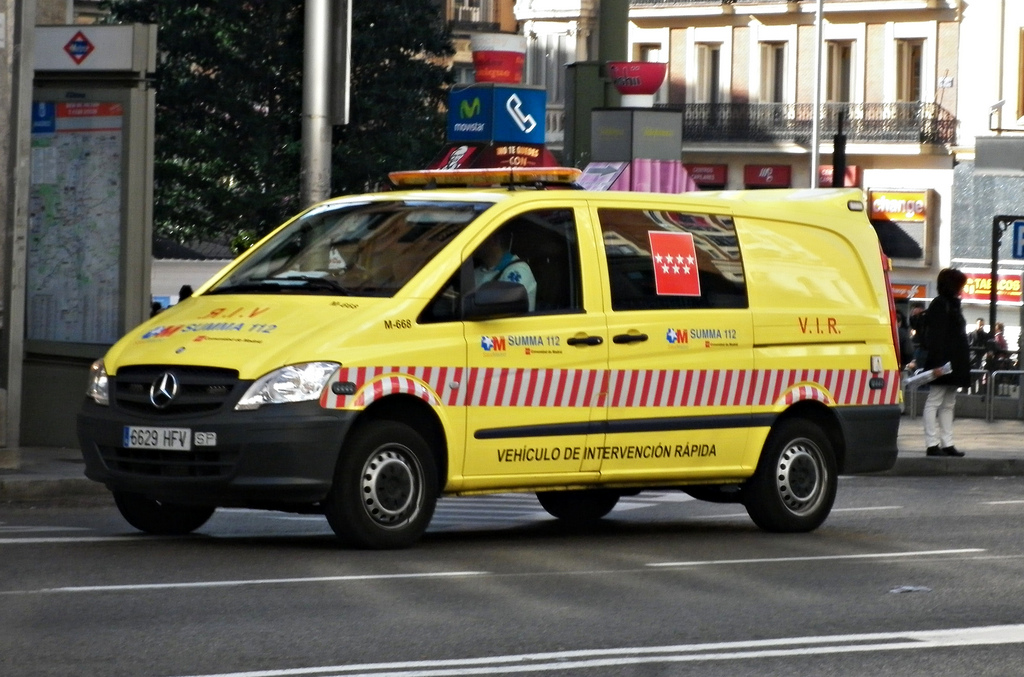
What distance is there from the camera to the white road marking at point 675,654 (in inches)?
275

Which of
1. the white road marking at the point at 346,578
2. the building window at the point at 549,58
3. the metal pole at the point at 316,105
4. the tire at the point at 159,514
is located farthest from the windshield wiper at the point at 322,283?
the building window at the point at 549,58

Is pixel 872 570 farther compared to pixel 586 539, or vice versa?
pixel 586 539

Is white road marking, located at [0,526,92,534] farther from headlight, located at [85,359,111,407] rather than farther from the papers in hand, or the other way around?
the papers in hand

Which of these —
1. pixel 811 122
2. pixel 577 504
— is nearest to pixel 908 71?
pixel 811 122

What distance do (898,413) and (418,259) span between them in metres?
3.70

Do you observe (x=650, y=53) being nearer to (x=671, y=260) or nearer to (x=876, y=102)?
(x=876, y=102)

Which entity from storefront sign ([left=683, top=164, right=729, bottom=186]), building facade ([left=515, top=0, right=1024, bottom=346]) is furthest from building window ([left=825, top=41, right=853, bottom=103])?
storefront sign ([left=683, top=164, right=729, bottom=186])

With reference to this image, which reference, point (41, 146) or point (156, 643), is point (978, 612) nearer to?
point (156, 643)

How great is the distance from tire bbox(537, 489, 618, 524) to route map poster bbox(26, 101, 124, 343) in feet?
15.1

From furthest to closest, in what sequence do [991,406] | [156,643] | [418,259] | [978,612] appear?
[991,406] → [418,259] → [978,612] → [156,643]

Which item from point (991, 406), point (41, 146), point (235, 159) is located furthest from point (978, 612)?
point (235, 159)

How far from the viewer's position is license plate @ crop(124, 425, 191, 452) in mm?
10039

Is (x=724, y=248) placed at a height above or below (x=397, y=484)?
above

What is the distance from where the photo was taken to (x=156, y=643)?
742cm
